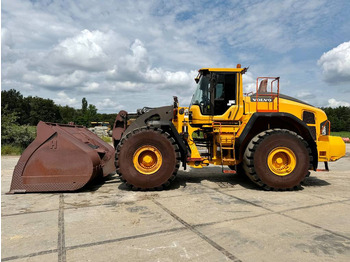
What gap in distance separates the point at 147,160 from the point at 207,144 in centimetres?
161

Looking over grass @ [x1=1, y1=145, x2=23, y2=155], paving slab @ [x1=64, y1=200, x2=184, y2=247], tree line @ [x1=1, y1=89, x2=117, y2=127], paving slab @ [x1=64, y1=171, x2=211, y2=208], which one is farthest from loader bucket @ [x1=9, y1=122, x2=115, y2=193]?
tree line @ [x1=1, y1=89, x2=117, y2=127]

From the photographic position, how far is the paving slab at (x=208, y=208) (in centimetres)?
356

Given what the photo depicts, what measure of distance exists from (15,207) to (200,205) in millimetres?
2942

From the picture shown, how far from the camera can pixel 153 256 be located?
247cm

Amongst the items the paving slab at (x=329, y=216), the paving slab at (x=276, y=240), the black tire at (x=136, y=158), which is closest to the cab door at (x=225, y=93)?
the black tire at (x=136, y=158)

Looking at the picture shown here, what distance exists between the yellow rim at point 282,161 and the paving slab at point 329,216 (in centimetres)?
114

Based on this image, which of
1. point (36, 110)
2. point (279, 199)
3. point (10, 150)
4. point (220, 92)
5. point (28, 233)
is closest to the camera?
point (28, 233)

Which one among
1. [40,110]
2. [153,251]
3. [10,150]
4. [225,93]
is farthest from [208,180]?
[40,110]

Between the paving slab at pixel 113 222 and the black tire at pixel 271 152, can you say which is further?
the black tire at pixel 271 152

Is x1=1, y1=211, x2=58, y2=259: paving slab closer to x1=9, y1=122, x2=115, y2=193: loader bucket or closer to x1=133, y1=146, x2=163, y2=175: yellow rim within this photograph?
x1=9, y1=122, x2=115, y2=193: loader bucket

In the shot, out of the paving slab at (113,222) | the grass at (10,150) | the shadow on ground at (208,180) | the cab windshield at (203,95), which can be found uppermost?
the cab windshield at (203,95)

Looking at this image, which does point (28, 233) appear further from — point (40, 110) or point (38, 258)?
point (40, 110)

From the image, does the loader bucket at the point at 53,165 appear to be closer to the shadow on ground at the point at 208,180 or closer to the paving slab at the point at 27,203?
the paving slab at the point at 27,203

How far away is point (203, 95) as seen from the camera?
19.1 ft
